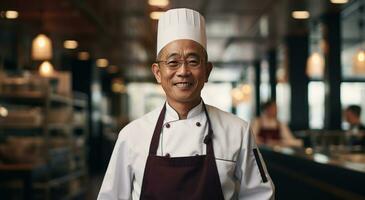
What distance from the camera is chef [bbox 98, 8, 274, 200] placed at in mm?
1701

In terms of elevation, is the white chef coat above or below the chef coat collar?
below

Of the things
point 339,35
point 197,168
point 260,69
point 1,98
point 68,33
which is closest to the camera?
point 197,168

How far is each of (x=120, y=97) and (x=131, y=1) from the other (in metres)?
15.9

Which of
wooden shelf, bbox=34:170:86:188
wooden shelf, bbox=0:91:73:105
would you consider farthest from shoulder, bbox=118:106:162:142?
wooden shelf, bbox=0:91:73:105

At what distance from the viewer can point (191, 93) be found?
176cm

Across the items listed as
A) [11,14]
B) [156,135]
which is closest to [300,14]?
[11,14]

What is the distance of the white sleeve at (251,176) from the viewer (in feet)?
5.79

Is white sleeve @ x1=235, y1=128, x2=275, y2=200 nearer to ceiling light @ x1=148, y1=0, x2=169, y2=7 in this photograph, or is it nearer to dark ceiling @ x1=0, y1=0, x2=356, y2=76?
dark ceiling @ x1=0, y1=0, x2=356, y2=76

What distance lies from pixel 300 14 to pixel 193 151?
736 cm

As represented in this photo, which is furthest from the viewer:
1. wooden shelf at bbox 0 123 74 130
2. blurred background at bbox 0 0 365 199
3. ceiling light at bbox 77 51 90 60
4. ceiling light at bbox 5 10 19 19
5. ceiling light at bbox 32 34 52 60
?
ceiling light at bbox 77 51 90 60

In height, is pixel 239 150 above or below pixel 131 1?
below

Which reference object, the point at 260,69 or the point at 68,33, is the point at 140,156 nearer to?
the point at 68,33

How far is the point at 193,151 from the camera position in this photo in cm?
173

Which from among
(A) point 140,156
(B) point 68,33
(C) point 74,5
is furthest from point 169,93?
(B) point 68,33
